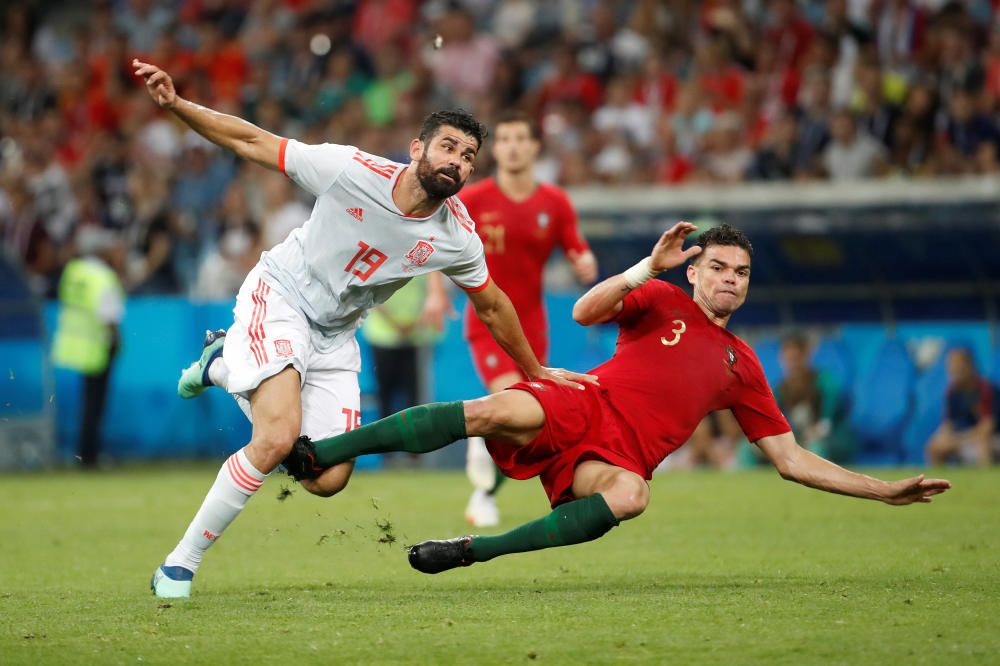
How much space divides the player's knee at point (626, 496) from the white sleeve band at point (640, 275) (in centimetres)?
89

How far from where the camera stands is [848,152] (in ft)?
56.1

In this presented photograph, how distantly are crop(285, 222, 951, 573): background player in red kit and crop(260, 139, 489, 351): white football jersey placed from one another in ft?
2.36

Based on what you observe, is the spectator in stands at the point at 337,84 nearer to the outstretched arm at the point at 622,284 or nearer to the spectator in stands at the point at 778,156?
the spectator in stands at the point at 778,156

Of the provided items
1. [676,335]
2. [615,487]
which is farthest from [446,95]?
[615,487]

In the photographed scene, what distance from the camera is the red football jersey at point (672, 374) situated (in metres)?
7.33

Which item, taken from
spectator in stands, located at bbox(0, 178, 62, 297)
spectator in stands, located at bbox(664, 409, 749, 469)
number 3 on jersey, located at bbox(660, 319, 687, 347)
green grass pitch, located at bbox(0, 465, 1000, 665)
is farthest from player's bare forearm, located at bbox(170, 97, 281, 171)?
spectator in stands, located at bbox(0, 178, 62, 297)

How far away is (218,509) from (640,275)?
2257 mm

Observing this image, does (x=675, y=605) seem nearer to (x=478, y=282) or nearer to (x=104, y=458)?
(x=478, y=282)

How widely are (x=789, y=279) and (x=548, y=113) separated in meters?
4.40

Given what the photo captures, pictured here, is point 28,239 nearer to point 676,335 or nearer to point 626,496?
point 676,335

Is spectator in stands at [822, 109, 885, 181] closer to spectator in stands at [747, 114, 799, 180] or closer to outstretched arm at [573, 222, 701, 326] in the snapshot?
spectator in stands at [747, 114, 799, 180]

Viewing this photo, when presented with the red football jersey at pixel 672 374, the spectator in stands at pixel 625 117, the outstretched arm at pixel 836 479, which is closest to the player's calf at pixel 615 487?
the red football jersey at pixel 672 374

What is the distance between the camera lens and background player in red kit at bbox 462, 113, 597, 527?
10.9 m

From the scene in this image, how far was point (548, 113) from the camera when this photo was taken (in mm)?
19781
